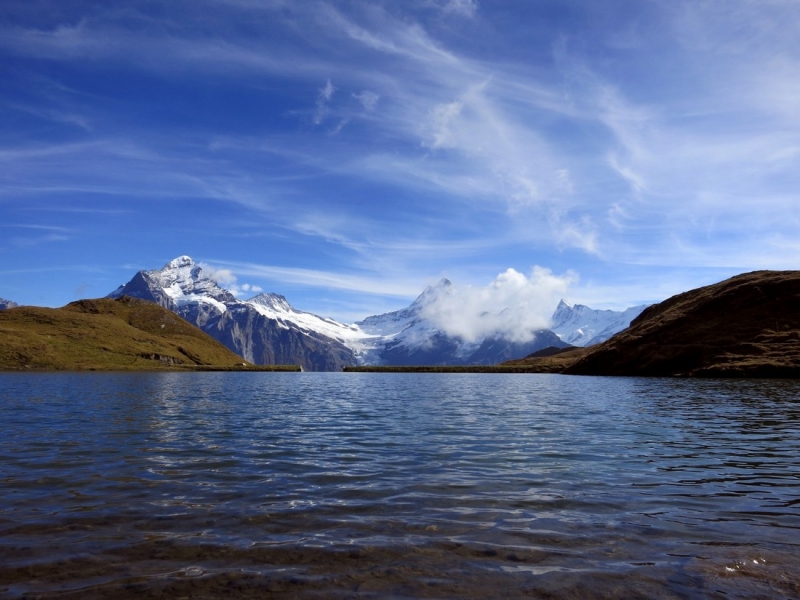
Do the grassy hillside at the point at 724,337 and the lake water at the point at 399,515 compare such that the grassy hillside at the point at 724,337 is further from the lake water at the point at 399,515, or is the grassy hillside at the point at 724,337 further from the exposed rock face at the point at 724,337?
the lake water at the point at 399,515

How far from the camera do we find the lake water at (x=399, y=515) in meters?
10.8

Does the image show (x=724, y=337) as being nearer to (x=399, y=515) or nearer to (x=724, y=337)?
(x=724, y=337)

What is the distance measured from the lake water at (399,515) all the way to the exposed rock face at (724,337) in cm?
9717

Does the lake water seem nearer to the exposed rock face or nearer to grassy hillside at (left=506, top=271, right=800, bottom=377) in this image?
the exposed rock face

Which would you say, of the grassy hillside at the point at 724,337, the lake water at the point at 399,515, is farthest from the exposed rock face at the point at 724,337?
the lake water at the point at 399,515

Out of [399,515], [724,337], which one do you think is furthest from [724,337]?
[399,515]

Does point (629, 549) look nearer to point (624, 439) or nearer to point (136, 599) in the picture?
point (136, 599)

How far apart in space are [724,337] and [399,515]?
14188cm

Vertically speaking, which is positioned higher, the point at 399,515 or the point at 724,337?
the point at 724,337

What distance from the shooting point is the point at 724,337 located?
430 feet

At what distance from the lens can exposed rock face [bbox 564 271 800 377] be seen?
114m

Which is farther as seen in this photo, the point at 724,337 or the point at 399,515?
the point at 724,337

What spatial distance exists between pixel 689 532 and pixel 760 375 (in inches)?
4502

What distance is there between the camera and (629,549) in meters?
12.6
